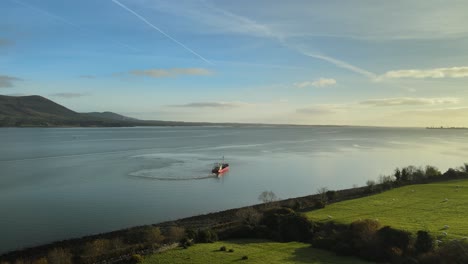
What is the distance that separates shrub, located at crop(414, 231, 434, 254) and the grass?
3.96 metres

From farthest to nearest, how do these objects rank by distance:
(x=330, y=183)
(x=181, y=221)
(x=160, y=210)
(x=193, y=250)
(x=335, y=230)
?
(x=330, y=183) → (x=160, y=210) → (x=181, y=221) → (x=335, y=230) → (x=193, y=250)

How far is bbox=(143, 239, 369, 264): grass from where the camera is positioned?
25969mm

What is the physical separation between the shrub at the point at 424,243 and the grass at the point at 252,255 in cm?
396

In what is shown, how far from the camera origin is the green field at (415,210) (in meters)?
31.0

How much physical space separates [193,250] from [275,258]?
603 centimetres

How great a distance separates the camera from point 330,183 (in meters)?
76.3

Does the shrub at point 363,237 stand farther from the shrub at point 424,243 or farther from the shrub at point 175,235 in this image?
the shrub at point 175,235

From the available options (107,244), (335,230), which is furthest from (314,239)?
(107,244)

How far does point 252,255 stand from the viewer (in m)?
27.2

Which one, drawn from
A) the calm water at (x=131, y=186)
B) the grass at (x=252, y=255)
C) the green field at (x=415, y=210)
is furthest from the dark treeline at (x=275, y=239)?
the calm water at (x=131, y=186)

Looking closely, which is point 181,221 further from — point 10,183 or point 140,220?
point 10,183

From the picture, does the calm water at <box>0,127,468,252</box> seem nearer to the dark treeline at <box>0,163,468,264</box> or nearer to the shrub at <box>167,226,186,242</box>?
the dark treeline at <box>0,163,468,264</box>

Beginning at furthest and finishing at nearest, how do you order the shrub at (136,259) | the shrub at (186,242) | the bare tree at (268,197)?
the bare tree at (268,197), the shrub at (186,242), the shrub at (136,259)

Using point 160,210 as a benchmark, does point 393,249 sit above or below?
above
